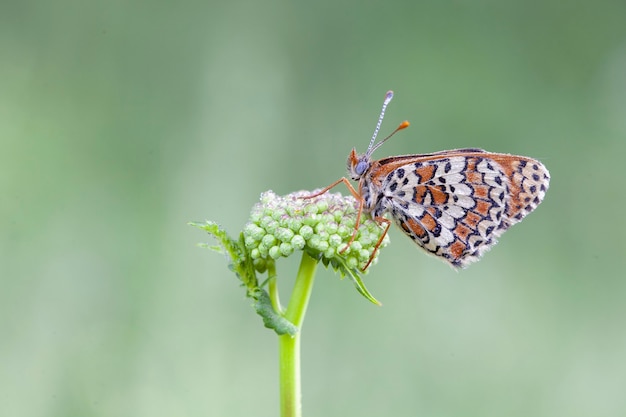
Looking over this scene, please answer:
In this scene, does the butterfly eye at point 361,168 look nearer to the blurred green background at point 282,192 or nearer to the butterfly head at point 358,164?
the butterfly head at point 358,164

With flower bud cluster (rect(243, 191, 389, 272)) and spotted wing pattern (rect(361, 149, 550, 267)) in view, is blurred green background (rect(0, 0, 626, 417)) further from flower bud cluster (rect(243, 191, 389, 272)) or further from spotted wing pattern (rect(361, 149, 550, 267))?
flower bud cluster (rect(243, 191, 389, 272))

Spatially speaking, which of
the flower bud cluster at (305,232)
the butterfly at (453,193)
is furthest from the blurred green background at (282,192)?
the flower bud cluster at (305,232)

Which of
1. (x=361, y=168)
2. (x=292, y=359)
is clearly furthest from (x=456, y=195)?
(x=292, y=359)

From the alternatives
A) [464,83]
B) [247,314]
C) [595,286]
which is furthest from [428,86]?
[247,314]

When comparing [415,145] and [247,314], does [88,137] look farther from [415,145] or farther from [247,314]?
[415,145]

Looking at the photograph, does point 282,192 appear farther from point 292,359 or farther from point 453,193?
point 292,359

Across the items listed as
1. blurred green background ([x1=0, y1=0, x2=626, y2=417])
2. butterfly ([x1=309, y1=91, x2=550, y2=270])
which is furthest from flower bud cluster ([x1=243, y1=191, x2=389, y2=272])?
blurred green background ([x1=0, y1=0, x2=626, y2=417])
